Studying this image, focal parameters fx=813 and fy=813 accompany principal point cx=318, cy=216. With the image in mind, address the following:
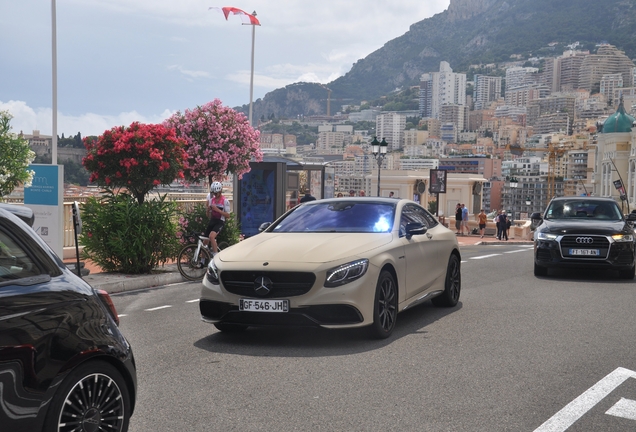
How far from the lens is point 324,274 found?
7.46m

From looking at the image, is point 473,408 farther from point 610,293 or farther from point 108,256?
point 108,256

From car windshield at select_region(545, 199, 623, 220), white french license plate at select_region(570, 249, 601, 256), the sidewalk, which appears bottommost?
the sidewalk

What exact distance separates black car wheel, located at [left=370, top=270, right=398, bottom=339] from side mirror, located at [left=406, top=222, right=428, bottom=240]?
0.89 m

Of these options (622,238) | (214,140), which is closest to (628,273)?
(622,238)

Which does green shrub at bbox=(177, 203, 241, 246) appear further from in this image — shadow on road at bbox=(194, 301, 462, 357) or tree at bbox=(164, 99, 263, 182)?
shadow on road at bbox=(194, 301, 462, 357)

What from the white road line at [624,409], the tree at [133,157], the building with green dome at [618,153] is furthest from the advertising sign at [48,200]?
the building with green dome at [618,153]

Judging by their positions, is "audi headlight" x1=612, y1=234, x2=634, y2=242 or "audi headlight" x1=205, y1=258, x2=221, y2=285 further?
"audi headlight" x1=612, y1=234, x2=634, y2=242

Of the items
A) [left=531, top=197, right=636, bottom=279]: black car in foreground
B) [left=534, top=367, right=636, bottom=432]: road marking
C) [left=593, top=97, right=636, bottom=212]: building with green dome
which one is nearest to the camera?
[left=534, top=367, right=636, bottom=432]: road marking

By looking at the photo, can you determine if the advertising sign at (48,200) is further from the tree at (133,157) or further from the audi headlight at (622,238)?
the audi headlight at (622,238)

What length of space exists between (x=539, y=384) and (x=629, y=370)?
102cm

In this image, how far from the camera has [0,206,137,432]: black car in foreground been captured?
3.56 m

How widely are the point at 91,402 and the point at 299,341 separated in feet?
13.4

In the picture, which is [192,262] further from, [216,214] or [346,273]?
[346,273]

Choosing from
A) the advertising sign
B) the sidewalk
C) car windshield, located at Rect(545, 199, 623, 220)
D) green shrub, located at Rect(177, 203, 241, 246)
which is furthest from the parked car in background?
car windshield, located at Rect(545, 199, 623, 220)
